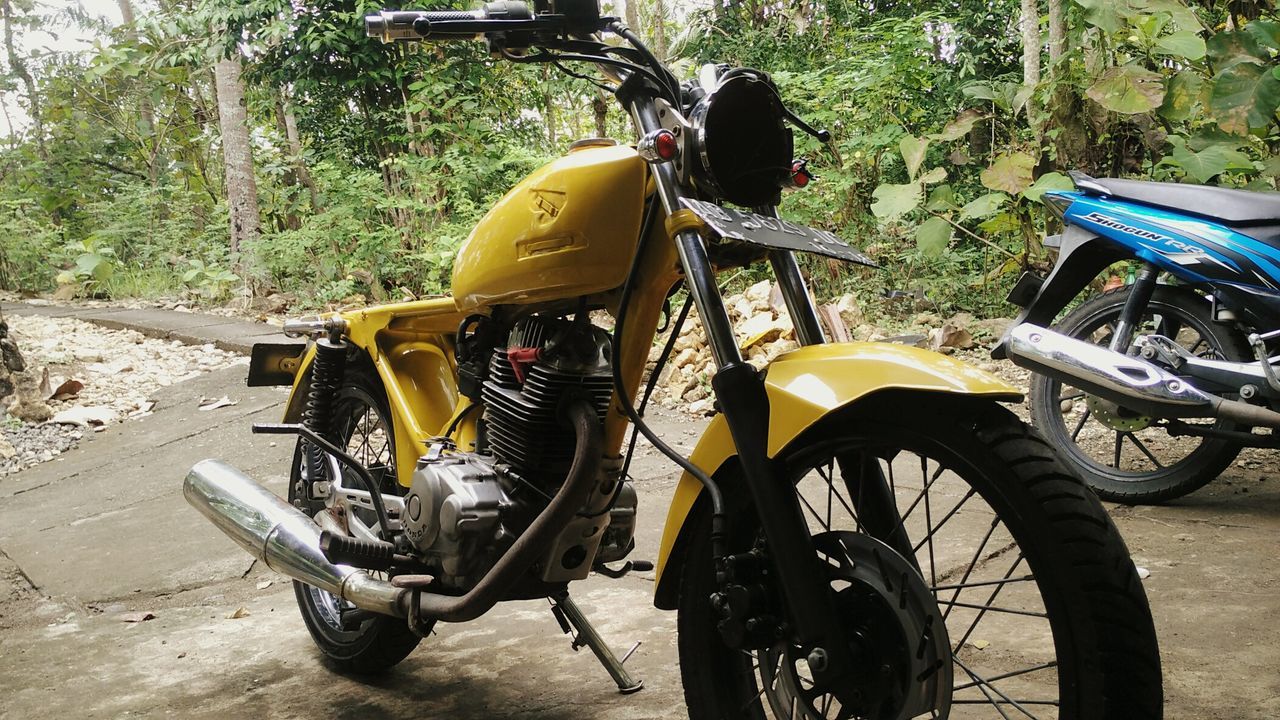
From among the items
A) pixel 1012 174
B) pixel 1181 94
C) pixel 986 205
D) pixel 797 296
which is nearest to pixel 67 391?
pixel 986 205

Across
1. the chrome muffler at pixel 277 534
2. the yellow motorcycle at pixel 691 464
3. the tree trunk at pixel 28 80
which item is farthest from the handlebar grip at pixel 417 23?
the tree trunk at pixel 28 80

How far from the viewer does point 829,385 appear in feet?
4.77

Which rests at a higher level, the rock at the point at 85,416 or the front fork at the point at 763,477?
the front fork at the point at 763,477

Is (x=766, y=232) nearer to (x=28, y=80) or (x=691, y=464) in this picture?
(x=691, y=464)

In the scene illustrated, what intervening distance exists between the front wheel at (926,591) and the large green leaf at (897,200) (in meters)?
3.56

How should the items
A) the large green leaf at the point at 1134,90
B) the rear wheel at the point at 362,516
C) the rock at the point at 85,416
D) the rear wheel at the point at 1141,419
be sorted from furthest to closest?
the rock at the point at 85,416 → the large green leaf at the point at 1134,90 → the rear wheel at the point at 1141,419 → the rear wheel at the point at 362,516

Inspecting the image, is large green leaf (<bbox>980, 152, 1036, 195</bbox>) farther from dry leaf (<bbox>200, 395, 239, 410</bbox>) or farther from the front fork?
dry leaf (<bbox>200, 395, 239, 410</bbox>)

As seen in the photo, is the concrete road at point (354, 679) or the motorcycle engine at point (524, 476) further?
the concrete road at point (354, 679)

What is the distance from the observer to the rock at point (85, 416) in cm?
543

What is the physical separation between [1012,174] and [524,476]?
3.93m

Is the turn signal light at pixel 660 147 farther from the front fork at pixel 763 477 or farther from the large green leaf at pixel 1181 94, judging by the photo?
the large green leaf at pixel 1181 94

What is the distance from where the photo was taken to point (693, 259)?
157cm

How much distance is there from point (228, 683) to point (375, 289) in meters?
6.43

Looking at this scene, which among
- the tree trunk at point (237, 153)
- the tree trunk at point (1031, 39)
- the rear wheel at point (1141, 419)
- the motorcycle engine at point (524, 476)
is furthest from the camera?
the tree trunk at point (237, 153)
